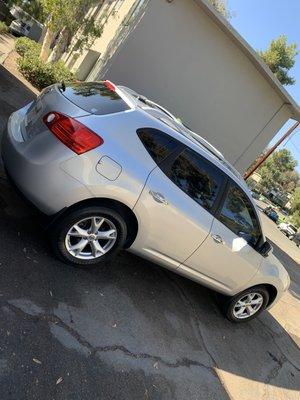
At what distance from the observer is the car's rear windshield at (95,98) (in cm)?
454

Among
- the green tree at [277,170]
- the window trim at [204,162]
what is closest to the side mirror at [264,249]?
the window trim at [204,162]

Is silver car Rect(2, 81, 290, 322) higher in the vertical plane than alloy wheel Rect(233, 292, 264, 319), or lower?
higher

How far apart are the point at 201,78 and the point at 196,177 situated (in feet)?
36.7

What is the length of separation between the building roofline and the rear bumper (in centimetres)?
1141

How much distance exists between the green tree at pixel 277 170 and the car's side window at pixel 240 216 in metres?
76.7

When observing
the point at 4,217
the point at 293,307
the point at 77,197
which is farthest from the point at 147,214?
the point at 293,307

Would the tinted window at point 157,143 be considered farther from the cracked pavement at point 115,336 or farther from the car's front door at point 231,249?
the cracked pavement at point 115,336

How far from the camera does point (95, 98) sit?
15.6 feet

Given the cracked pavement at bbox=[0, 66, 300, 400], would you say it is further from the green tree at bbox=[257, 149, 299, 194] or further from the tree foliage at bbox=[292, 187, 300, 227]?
the green tree at bbox=[257, 149, 299, 194]

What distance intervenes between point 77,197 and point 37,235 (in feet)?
3.03

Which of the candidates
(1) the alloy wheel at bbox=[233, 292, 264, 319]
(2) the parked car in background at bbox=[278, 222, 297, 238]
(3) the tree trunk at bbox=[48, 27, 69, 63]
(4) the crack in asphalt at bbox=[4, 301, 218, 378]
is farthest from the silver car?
(2) the parked car in background at bbox=[278, 222, 297, 238]

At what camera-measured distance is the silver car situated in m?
4.29

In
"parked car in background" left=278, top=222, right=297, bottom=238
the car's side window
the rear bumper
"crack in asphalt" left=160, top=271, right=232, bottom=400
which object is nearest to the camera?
the rear bumper

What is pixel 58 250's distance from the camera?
4621 mm
